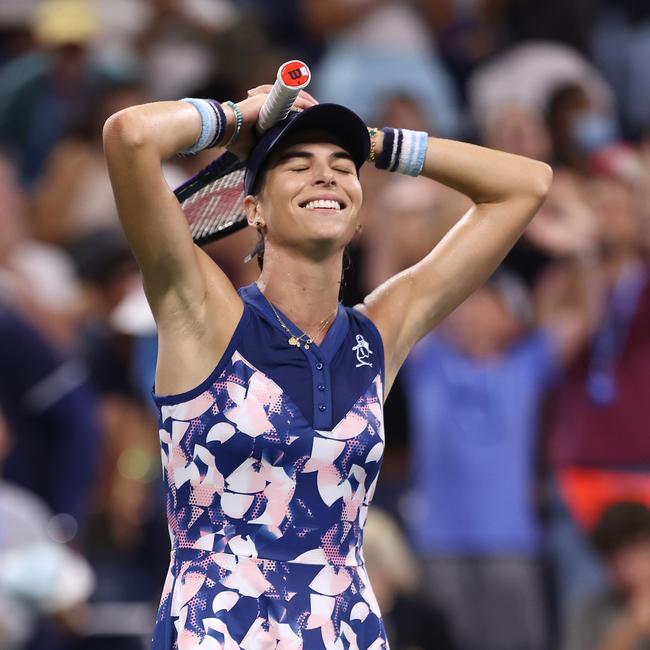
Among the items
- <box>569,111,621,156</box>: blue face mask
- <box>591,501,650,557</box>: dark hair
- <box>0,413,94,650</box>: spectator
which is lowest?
<box>591,501,650,557</box>: dark hair

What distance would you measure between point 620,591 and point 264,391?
3.30m

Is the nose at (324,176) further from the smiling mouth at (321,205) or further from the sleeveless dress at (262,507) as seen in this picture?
the sleeveless dress at (262,507)

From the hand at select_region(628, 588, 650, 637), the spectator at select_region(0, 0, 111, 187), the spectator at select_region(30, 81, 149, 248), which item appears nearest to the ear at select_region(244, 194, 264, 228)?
the hand at select_region(628, 588, 650, 637)

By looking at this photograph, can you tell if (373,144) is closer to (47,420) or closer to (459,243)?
(459,243)

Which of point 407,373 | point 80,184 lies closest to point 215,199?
point 407,373

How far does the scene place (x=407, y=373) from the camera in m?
6.85

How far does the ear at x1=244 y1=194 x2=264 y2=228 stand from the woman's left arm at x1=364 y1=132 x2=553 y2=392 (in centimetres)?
33

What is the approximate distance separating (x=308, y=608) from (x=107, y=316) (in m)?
4.12

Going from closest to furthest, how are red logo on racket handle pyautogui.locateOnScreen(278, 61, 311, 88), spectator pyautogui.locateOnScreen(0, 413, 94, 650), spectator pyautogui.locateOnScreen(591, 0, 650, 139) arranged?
red logo on racket handle pyautogui.locateOnScreen(278, 61, 311, 88), spectator pyautogui.locateOnScreen(0, 413, 94, 650), spectator pyautogui.locateOnScreen(591, 0, 650, 139)

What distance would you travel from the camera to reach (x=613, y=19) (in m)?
9.73

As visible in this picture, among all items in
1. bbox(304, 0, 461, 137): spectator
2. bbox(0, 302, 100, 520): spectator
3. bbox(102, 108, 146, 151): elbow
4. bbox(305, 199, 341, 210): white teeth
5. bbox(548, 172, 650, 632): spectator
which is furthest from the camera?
bbox(304, 0, 461, 137): spectator

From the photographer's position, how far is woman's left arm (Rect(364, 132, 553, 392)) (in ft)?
12.4

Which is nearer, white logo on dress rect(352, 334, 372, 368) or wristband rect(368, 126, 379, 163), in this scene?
white logo on dress rect(352, 334, 372, 368)

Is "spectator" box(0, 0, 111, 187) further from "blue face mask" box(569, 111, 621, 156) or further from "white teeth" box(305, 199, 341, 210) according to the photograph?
"white teeth" box(305, 199, 341, 210)
